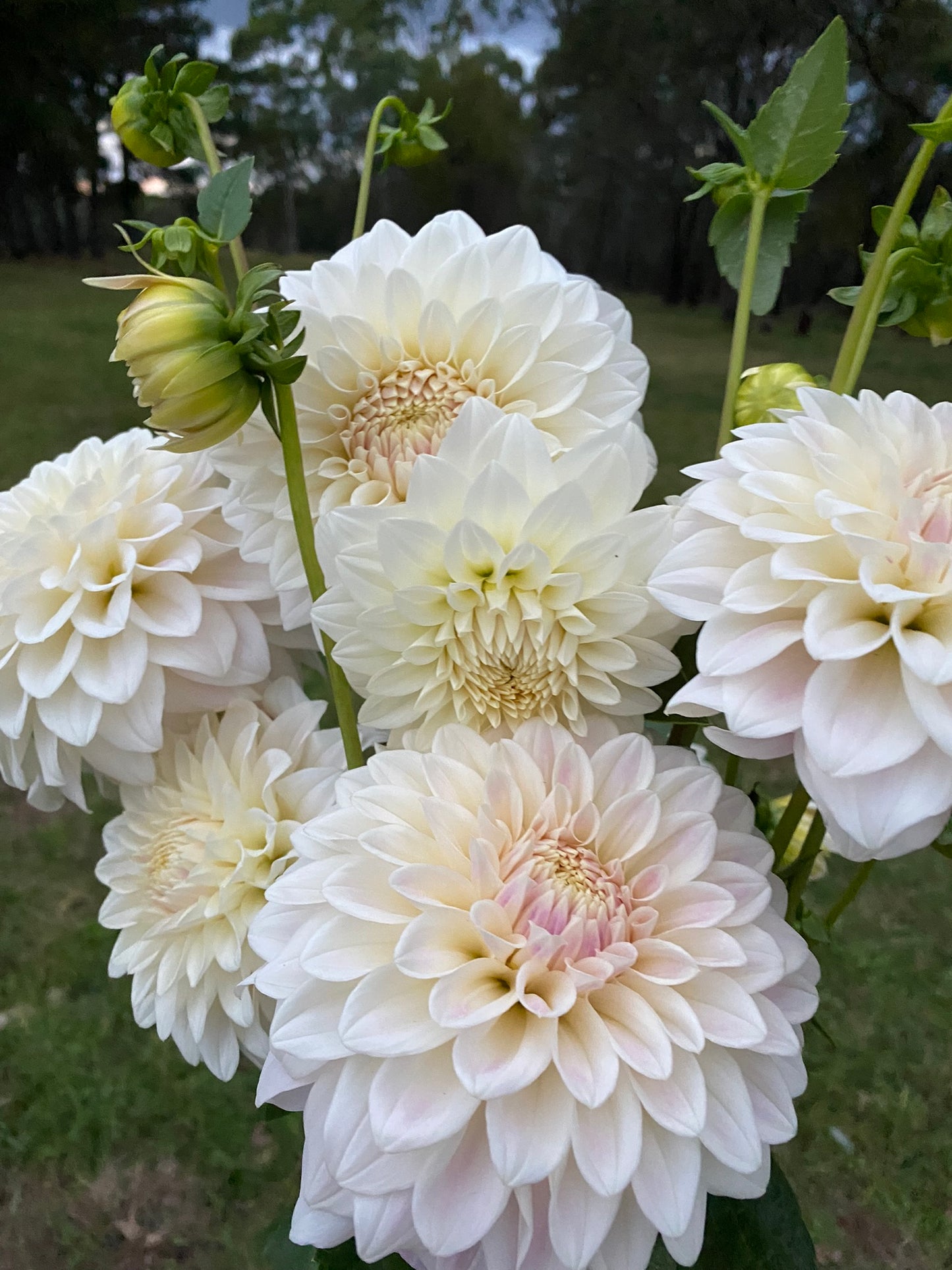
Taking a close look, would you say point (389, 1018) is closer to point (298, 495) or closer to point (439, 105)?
point (298, 495)

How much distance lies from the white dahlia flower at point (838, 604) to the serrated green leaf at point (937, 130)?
0.09 meters

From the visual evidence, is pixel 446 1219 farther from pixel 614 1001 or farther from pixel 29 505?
pixel 29 505

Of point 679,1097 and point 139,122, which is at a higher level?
point 139,122

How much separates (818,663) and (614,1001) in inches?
4.4

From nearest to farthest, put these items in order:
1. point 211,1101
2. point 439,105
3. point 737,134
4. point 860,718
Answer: point 860,718, point 737,134, point 211,1101, point 439,105

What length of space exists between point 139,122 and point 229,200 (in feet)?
0.42

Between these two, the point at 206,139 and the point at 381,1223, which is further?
the point at 206,139

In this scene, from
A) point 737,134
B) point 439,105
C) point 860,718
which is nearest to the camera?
point 860,718

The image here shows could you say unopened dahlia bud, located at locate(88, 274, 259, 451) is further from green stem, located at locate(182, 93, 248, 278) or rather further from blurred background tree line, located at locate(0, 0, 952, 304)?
blurred background tree line, located at locate(0, 0, 952, 304)

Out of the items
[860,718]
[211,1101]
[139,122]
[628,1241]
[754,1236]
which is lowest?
[211,1101]

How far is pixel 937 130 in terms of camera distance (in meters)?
0.28

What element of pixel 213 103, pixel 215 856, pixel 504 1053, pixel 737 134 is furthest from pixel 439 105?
pixel 504 1053

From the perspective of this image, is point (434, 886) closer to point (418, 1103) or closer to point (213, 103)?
point (418, 1103)

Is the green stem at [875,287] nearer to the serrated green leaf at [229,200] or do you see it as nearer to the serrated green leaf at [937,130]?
the serrated green leaf at [937,130]
